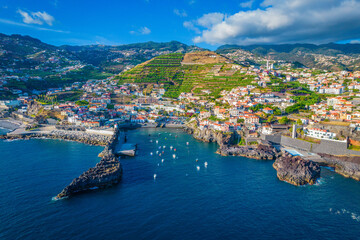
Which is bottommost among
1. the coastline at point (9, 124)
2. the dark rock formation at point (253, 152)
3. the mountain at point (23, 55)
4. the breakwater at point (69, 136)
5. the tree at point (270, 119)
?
the dark rock formation at point (253, 152)

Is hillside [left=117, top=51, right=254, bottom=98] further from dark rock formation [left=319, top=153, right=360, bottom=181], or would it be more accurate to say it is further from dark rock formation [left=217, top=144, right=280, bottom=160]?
dark rock formation [left=319, top=153, right=360, bottom=181]

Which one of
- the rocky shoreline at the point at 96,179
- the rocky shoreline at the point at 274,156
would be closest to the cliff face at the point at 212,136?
the rocky shoreline at the point at 274,156

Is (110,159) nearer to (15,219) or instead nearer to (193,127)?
(15,219)

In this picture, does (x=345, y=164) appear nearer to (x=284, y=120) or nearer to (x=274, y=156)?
(x=274, y=156)

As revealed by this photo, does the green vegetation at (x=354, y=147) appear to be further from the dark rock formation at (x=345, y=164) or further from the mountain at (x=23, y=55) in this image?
the mountain at (x=23, y=55)

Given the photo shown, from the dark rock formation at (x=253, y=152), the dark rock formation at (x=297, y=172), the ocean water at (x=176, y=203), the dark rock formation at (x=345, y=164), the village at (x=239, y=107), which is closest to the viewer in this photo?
the ocean water at (x=176, y=203)

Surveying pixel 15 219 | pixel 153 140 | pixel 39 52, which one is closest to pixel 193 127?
pixel 153 140
